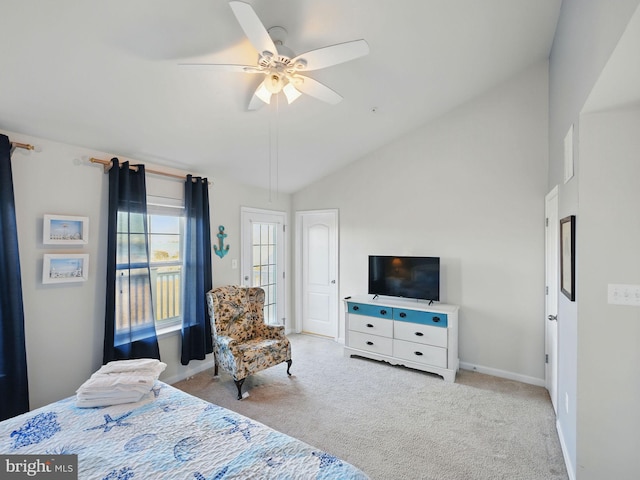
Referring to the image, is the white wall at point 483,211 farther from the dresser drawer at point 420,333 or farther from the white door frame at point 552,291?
the dresser drawer at point 420,333

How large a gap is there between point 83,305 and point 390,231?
3438mm

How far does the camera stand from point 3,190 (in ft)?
7.11

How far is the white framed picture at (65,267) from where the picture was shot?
2430 millimetres

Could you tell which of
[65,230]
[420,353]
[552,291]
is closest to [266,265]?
[420,353]

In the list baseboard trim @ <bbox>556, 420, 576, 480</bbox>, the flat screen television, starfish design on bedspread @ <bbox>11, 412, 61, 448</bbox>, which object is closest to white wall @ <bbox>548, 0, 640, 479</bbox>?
baseboard trim @ <bbox>556, 420, 576, 480</bbox>

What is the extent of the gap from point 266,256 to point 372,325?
1.84 m

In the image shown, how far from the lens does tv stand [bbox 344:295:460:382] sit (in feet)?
11.2

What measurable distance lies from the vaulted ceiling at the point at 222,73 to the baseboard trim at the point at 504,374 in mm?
3023

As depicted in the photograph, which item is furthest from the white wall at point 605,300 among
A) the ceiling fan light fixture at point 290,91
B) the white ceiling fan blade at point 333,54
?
the ceiling fan light fixture at point 290,91

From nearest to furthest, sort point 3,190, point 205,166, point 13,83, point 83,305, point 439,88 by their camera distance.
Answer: point 13,83 < point 3,190 < point 83,305 < point 439,88 < point 205,166

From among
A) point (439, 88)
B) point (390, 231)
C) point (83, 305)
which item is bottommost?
point (83, 305)

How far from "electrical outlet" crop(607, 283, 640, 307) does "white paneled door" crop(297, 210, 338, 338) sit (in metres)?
3.25

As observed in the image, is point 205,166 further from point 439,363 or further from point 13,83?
point 439,363

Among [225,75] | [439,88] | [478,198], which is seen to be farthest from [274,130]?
[478,198]
